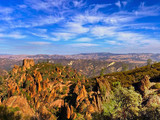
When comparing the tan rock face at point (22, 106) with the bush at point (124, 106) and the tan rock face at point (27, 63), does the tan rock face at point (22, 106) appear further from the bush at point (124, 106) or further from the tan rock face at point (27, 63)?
the tan rock face at point (27, 63)

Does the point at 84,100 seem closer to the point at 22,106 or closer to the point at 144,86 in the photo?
the point at 144,86

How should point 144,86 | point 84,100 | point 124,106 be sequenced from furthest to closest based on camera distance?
point 84,100, point 144,86, point 124,106

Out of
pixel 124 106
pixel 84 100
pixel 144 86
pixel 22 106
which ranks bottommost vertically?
pixel 84 100

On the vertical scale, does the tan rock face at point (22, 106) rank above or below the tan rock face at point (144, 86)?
below

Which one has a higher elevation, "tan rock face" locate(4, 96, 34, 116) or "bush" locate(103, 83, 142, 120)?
"bush" locate(103, 83, 142, 120)

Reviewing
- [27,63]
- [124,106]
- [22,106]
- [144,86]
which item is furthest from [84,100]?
[27,63]

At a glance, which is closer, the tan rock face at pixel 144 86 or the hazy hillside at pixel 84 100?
the hazy hillside at pixel 84 100

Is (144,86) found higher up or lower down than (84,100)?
higher up

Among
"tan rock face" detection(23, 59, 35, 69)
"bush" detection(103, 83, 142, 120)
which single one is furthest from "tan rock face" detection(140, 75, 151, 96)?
"tan rock face" detection(23, 59, 35, 69)

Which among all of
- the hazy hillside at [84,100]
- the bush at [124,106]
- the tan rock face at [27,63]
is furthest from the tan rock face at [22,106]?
the tan rock face at [27,63]

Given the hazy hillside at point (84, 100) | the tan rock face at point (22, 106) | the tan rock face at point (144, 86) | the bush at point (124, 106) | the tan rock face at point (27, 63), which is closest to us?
the bush at point (124, 106)

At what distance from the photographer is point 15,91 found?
73500 millimetres

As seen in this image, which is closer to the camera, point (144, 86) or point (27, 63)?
point (144, 86)

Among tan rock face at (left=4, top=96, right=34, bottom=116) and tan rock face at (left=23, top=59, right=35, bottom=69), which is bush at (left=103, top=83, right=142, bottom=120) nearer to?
tan rock face at (left=4, top=96, right=34, bottom=116)
